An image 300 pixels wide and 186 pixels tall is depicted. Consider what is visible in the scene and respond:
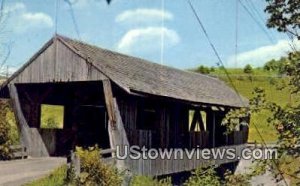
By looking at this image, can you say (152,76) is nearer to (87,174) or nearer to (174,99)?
(174,99)

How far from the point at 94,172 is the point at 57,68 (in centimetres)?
687

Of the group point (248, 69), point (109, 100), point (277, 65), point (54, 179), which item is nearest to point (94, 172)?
point (54, 179)

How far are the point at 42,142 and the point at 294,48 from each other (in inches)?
590

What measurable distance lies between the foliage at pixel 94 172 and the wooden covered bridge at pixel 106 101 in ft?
12.0

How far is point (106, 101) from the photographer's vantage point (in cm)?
1614

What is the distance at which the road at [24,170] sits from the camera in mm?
13258

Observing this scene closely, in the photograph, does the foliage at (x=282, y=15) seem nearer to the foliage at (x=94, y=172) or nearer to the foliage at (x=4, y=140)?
the foliage at (x=94, y=172)

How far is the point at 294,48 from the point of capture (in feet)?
24.1

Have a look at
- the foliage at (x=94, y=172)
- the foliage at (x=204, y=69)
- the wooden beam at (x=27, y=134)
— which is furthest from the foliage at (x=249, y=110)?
the foliage at (x=204, y=69)

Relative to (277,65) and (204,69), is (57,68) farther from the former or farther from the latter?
(204,69)

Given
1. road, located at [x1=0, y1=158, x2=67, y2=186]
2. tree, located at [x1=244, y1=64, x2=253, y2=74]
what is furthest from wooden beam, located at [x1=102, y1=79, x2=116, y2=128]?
tree, located at [x1=244, y1=64, x2=253, y2=74]

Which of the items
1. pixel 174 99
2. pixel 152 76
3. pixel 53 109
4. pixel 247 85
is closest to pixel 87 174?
pixel 174 99

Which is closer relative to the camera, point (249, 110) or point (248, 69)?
point (249, 110)

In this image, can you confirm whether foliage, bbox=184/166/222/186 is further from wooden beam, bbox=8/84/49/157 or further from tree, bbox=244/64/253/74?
tree, bbox=244/64/253/74
